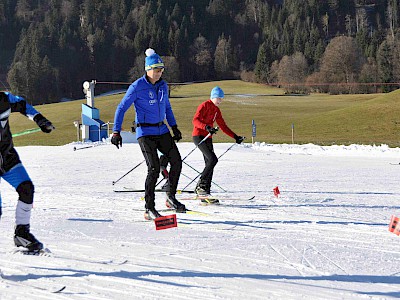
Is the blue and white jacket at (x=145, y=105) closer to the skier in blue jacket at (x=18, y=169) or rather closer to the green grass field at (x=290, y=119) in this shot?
the skier in blue jacket at (x=18, y=169)

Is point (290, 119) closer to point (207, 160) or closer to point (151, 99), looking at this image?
point (207, 160)

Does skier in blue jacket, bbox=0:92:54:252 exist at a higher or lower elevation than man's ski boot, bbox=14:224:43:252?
higher

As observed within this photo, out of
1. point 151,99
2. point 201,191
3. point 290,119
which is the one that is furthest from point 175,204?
point 290,119

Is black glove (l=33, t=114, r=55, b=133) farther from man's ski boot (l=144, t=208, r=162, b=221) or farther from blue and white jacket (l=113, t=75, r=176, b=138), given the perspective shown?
man's ski boot (l=144, t=208, r=162, b=221)

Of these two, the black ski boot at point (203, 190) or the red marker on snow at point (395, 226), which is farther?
the black ski boot at point (203, 190)

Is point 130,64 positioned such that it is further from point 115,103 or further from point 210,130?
point 210,130

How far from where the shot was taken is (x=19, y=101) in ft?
14.8

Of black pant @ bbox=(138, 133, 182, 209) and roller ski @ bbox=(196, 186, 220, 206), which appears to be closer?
black pant @ bbox=(138, 133, 182, 209)

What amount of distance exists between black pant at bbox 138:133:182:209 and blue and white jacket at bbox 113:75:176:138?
0.27ft

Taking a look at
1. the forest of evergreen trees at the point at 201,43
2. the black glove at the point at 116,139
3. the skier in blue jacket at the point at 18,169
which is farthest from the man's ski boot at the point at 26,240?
the forest of evergreen trees at the point at 201,43

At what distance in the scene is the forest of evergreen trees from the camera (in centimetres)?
8894

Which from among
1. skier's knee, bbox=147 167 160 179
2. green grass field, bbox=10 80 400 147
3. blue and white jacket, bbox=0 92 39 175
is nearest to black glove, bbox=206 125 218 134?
skier's knee, bbox=147 167 160 179

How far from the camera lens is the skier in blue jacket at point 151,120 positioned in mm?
6246

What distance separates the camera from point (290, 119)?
147ft
